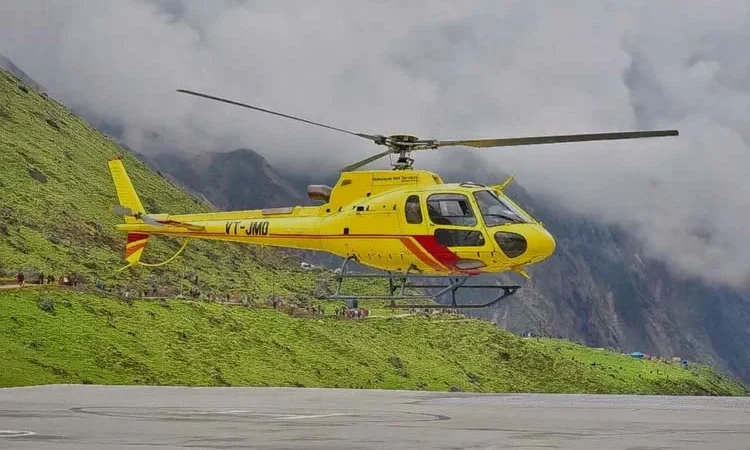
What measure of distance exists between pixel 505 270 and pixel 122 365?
34001mm

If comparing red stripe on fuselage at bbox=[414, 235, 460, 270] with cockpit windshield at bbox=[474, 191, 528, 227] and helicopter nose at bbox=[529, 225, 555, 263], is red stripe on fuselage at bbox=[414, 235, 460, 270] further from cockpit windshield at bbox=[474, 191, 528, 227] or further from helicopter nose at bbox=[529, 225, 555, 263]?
helicopter nose at bbox=[529, 225, 555, 263]

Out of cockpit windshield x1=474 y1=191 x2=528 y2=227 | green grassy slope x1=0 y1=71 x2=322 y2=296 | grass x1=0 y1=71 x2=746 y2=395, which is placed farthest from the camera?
green grassy slope x1=0 y1=71 x2=322 y2=296

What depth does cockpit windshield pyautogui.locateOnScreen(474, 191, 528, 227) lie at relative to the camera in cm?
3231

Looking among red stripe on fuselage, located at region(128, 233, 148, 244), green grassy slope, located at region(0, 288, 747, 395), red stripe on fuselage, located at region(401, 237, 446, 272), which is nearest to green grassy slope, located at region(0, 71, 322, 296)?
green grassy slope, located at region(0, 288, 747, 395)

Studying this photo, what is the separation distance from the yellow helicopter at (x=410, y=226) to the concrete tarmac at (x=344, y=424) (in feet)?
17.9

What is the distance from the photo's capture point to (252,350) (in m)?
76.6

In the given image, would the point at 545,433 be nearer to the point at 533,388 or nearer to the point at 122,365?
the point at 122,365

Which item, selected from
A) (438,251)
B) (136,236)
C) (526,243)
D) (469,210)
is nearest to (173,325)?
(136,236)

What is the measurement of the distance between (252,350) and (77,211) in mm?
55356

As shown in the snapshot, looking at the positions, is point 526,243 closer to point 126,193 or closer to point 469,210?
point 469,210

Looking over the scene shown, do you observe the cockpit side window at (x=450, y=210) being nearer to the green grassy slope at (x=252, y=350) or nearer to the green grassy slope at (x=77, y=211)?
the green grassy slope at (x=252, y=350)

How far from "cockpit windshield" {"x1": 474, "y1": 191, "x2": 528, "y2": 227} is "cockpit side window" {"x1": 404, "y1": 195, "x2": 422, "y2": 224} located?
83.0 inches

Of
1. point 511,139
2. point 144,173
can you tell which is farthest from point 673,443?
point 144,173

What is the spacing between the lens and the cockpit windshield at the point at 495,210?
3231 cm
